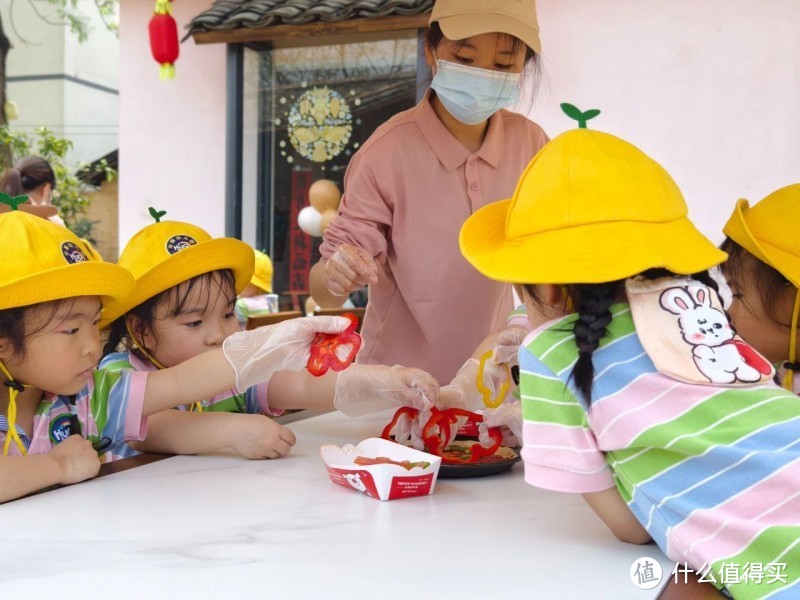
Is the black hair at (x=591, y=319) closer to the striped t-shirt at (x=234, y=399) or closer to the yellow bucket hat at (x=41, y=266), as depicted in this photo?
the yellow bucket hat at (x=41, y=266)

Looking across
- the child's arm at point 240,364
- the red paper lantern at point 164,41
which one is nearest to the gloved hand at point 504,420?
the child's arm at point 240,364

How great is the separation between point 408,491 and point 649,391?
0.39 meters

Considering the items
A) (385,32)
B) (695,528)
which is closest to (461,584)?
(695,528)

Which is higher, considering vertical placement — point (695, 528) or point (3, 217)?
point (3, 217)

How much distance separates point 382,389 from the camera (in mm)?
1445

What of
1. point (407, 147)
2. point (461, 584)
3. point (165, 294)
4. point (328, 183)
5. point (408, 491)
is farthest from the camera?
point (328, 183)

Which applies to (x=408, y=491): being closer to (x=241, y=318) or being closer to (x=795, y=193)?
(x=795, y=193)

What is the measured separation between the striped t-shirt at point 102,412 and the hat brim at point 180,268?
17cm

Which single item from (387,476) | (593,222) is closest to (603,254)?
(593,222)

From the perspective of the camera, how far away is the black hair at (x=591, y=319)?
3.12ft

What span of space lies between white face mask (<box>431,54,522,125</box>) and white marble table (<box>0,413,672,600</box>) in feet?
2.92

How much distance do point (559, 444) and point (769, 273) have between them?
0.65 m

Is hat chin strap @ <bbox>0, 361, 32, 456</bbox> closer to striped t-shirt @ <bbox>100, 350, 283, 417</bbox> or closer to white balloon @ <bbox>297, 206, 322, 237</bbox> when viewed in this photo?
striped t-shirt @ <bbox>100, 350, 283, 417</bbox>

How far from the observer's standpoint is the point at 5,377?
1336 mm
